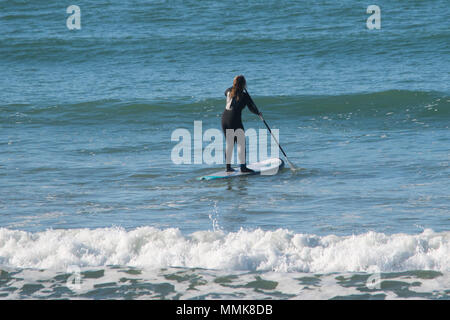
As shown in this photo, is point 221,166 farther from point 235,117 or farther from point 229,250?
point 229,250

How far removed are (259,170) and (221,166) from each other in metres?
0.99

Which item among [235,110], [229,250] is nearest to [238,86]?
[235,110]

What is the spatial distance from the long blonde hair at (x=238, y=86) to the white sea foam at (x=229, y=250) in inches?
151

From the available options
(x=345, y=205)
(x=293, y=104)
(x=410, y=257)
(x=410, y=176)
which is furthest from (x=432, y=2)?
(x=410, y=257)

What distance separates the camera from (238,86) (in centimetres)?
1095

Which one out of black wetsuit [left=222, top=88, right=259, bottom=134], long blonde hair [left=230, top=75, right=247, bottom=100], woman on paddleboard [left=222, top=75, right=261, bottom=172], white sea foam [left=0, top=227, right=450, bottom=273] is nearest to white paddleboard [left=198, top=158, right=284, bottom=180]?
woman on paddleboard [left=222, top=75, right=261, bottom=172]

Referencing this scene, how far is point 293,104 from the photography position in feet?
61.4

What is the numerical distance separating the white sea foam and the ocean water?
0.07ft

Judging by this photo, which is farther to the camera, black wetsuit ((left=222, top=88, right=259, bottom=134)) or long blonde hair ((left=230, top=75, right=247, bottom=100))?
black wetsuit ((left=222, top=88, right=259, bottom=134))

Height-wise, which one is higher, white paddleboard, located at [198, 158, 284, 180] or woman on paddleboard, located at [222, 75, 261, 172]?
woman on paddleboard, located at [222, 75, 261, 172]

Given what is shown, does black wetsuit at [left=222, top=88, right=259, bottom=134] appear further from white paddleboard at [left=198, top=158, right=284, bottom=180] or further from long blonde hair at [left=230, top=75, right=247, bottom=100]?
white paddleboard at [left=198, top=158, right=284, bottom=180]

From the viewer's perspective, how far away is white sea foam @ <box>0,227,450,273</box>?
22.5 feet

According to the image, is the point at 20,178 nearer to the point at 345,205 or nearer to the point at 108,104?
the point at 345,205


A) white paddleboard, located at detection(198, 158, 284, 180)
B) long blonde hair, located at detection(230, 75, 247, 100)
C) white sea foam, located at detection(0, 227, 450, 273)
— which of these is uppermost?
long blonde hair, located at detection(230, 75, 247, 100)
